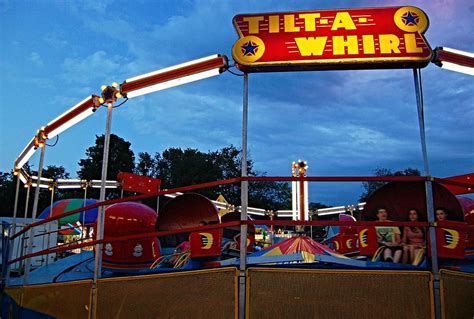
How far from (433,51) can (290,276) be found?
121 inches

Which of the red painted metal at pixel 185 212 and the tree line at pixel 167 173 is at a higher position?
the tree line at pixel 167 173

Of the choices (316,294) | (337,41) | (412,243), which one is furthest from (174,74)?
(412,243)

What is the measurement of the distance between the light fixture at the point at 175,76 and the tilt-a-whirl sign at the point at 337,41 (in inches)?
27.6

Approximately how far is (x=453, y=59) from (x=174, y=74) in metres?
3.57

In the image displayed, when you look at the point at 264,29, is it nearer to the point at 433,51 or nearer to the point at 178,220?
the point at 433,51

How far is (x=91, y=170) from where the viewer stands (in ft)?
160

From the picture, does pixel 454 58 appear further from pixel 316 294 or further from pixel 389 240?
pixel 316 294

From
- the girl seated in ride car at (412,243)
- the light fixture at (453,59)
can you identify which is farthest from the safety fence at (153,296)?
the light fixture at (453,59)

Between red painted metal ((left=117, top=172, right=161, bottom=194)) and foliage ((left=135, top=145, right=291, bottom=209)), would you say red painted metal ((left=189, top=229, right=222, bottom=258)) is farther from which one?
foliage ((left=135, top=145, right=291, bottom=209))

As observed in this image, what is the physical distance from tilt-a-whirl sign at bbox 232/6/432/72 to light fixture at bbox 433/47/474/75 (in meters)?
0.37

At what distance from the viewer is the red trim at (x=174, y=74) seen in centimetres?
565

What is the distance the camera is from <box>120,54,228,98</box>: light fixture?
5684 millimetres

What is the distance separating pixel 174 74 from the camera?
588 cm

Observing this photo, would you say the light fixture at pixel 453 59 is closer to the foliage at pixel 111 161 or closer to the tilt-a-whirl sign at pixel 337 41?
the tilt-a-whirl sign at pixel 337 41
